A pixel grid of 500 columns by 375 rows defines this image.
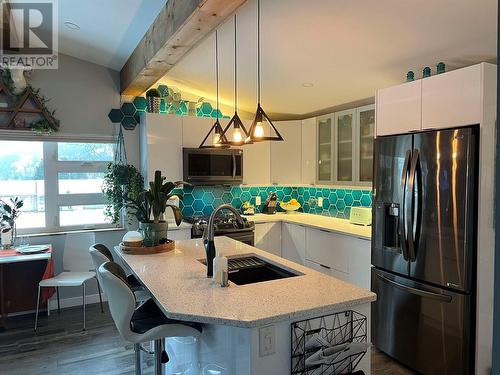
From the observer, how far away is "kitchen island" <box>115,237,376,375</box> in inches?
57.5

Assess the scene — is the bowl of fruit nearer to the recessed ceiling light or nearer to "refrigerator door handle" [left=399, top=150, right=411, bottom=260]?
"refrigerator door handle" [left=399, top=150, right=411, bottom=260]

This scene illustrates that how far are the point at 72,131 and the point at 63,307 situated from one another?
6.54ft

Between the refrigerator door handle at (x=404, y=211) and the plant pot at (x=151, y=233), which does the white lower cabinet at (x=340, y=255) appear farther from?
the plant pot at (x=151, y=233)

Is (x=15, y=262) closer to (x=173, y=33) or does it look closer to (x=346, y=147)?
(x=173, y=33)

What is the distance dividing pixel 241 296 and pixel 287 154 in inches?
130

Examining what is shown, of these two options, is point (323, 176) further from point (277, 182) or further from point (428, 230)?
point (428, 230)

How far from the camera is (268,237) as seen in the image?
177 inches

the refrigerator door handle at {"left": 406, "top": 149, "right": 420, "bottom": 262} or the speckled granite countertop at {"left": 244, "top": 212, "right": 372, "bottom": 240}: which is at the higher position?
the refrigerator door handle at {"left": 406, "top": 149, "right": 420, "bottom": 262}

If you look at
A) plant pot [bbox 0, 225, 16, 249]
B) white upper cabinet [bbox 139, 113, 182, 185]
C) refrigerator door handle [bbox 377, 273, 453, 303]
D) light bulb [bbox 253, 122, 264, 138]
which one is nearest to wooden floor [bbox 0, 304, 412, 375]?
refrigerator door handle [bbox 377, 273, 453, 303]

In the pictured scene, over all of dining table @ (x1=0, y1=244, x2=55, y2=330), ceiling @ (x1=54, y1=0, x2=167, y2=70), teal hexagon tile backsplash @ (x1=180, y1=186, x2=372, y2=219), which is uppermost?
ceiling @ (x1=54, y1=0, x2=167, y2=70)

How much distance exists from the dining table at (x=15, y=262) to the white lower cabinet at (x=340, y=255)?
2768 millimetres

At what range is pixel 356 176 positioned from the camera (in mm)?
3877

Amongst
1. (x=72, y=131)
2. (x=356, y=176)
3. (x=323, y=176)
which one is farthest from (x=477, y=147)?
(x=72, y=131)

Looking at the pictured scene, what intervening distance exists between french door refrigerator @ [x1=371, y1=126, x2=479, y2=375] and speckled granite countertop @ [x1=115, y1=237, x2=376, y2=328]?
2.96 ft
